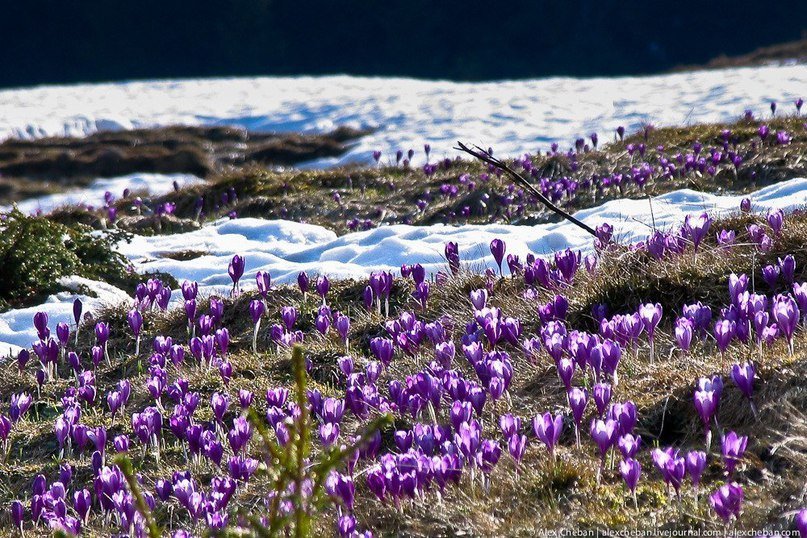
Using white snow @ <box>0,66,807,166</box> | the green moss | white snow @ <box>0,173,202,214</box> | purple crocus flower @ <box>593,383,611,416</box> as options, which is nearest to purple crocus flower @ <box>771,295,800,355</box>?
purple crocus flower @ <box>593,383,611,416</box>

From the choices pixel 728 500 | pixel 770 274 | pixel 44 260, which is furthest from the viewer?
pixel 44 260

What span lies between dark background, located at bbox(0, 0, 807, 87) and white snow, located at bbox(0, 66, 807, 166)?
14.7 metres

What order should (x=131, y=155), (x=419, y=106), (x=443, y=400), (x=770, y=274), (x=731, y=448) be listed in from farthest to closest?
(x=419, y=106) < (x=131, y=155) < (x=770, y=274) < (x=443, y=400) < (x=731, y=448)

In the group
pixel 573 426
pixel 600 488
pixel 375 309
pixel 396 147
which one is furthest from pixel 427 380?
pixel 396 147

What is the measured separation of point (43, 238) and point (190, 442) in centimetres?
432

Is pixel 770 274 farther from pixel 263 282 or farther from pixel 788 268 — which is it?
pixel 263 282

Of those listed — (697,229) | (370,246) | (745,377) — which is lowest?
(370,246)

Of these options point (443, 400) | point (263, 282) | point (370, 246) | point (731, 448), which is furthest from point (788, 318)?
point (370, 246)

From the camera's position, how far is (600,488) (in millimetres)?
2965

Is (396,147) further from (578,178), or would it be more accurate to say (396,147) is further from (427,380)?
(427,380)

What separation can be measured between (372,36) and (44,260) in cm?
5685

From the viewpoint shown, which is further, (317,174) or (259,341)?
(317,174)

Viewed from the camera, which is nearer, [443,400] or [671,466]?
[671,466]

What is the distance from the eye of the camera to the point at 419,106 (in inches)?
1246
